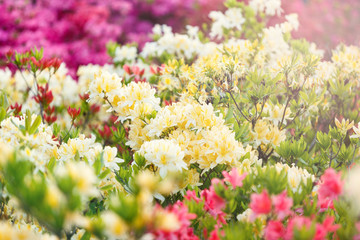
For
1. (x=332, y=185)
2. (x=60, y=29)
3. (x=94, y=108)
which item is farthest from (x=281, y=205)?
(x=60, y=29)

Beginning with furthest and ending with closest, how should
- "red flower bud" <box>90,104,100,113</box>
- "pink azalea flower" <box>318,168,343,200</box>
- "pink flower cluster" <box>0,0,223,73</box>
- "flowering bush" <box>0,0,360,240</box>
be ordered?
"pink flower cluster" <box>0,0,223,73</box> → "red flower bud" <box>90,104,100,113</box> → "pink azalea flower" <box>318,168,343,200</box> → "flowering bush" <box>0,0,360,240</box>

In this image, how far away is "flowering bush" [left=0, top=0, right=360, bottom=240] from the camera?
970 millimetres

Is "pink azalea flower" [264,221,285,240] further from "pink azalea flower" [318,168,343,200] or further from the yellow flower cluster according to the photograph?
the yellow flower cluster

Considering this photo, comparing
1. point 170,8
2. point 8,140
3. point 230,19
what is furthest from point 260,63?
point 170,8

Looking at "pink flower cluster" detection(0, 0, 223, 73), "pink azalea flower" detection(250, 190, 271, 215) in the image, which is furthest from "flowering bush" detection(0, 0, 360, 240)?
"pink flower cluster" detection(0, 0, 223, 73)

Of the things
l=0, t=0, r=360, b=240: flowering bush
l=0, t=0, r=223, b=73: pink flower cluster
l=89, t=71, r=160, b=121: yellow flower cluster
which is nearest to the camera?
l=0, t=0, r=360, b=240: flowering bush

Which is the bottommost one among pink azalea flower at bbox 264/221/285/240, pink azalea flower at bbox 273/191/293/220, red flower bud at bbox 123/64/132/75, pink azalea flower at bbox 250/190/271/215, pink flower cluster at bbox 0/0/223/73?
pink azalea flower at bbox 264/221/285/240

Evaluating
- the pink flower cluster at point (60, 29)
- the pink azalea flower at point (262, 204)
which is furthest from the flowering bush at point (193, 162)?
the pink flower cluster at point (60, 29)

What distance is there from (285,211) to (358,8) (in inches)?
333

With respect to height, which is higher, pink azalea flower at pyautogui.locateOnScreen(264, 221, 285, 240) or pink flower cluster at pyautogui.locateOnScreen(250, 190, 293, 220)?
pink flower cluster at pyautogui.locateOnScreen(250, 190, 293, 220)

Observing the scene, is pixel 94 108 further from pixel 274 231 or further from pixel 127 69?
pixel 274 231

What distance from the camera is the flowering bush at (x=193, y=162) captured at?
97 cm

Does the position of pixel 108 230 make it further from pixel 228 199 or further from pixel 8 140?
pixel 8 140

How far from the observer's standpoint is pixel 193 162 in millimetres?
1639
